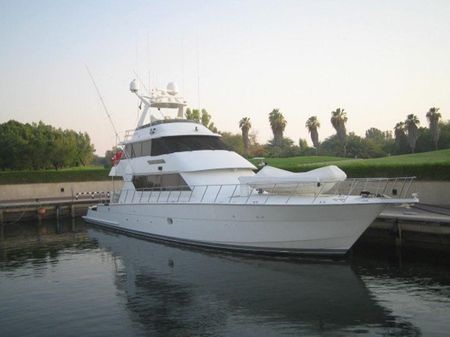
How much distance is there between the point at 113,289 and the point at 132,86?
40.7ft

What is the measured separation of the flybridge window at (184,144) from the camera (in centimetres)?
1762

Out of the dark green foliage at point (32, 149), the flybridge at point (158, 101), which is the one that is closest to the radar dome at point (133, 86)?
the flybridge at point (158, 101)

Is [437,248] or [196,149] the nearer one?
[437,248]

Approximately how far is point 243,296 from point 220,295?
1.93ft

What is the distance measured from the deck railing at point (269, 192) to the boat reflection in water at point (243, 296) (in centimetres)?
196

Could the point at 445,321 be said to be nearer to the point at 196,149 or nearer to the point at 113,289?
the point at 113,289

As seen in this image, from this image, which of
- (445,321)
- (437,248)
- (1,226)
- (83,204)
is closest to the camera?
(445,321)

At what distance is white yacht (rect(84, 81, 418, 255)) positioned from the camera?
12.7 m

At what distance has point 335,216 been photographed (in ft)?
40.9

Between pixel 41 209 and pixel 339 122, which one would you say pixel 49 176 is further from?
pixel 339 122

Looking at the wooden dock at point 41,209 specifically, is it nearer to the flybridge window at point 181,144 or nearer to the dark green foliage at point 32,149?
the flybridge window at point 181,144

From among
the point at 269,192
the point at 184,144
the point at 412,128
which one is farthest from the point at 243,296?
the point at 412,128

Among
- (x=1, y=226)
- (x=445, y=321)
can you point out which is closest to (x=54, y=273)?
(x=445, y=321)

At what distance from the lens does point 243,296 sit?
1021 centimetres
